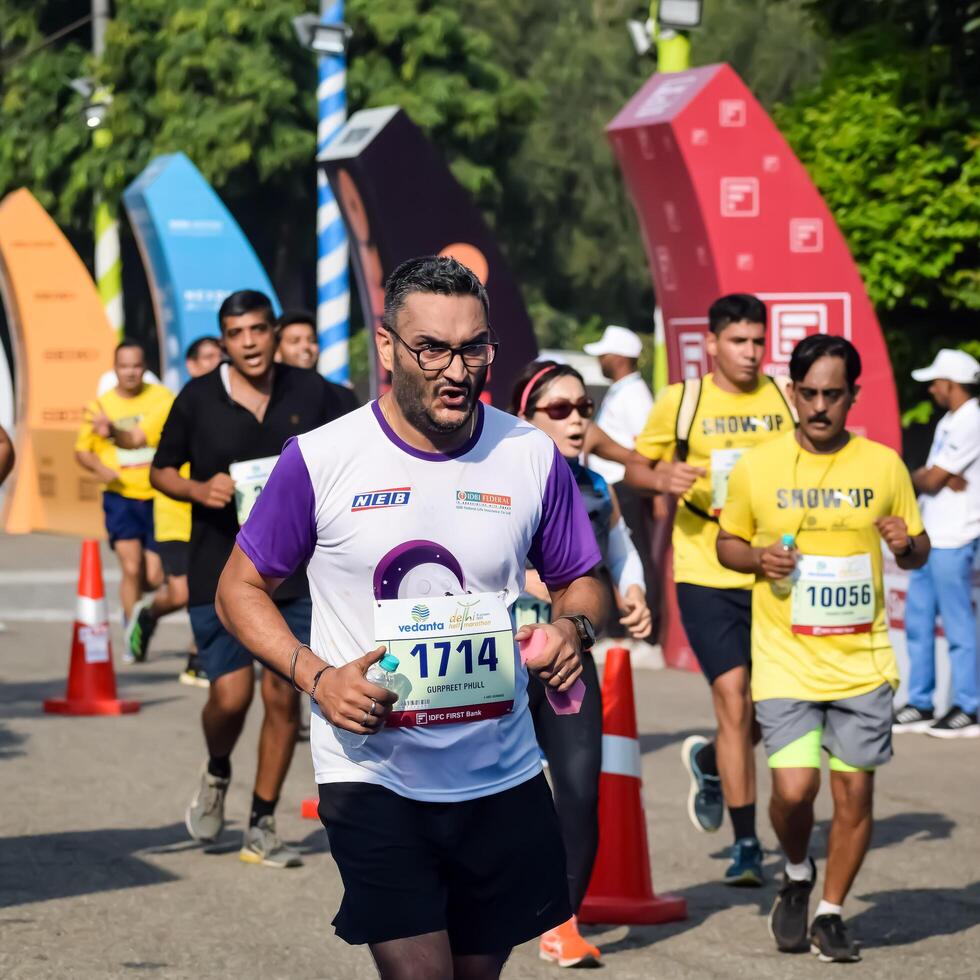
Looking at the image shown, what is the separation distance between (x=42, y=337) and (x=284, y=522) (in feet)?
75.6

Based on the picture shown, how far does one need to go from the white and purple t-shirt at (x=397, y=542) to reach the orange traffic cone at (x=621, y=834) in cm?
278

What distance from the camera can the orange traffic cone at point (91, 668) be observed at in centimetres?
1161

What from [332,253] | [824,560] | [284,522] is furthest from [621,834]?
[332,253]

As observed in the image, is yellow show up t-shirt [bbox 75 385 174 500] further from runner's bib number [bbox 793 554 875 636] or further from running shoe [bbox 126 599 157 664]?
runner's bib number [bbox 793 554 875 636]

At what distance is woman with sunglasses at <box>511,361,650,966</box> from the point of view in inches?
253

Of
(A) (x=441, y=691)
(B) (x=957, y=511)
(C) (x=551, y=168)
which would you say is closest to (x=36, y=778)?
(B) (x=957, y=511)

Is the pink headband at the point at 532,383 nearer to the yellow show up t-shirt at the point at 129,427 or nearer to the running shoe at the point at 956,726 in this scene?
the running shoe at the point at 956,726

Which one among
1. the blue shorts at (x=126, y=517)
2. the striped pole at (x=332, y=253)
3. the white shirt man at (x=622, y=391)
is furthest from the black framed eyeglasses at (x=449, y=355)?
the striped pole at (x=332, y=253)

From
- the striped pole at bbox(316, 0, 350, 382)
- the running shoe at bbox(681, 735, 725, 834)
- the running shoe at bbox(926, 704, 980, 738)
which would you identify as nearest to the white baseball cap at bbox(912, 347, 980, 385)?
the running shoe at bbox(926, 704, 980, 738)

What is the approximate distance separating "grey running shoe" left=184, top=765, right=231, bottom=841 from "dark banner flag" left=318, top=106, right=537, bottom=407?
764 cm

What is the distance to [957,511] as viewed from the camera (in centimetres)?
1145

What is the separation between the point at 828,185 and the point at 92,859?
13.2 metres

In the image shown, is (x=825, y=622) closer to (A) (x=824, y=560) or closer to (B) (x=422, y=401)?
(A) (x=824, y=560)

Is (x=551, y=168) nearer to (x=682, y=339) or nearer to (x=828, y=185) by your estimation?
(x=828, y=185)
